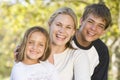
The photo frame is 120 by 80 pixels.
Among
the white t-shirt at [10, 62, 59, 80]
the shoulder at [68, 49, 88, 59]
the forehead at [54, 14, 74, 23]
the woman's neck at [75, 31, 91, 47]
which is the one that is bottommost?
the white t-shirt at [10, 62, 59, 80]

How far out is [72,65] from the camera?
3.43 m

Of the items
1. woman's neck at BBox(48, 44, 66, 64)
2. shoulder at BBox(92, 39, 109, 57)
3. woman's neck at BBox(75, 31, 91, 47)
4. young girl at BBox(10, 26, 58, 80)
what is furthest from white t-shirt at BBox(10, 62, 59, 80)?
shoulder at BBox(92, 39, 109, 57)

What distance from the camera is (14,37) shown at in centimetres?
1858

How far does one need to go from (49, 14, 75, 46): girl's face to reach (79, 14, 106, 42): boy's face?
1.18 feet

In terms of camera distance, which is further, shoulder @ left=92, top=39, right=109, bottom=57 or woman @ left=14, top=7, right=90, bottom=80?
shoulder @ left=92, top=39, right=109, bottom=57

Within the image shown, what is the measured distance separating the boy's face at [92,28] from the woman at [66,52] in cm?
33

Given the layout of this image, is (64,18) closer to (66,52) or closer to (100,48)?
(66,52)

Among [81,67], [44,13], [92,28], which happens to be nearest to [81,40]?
[92,28]

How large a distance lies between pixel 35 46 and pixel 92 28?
0.68 metres

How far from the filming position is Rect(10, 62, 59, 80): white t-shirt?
126 inches

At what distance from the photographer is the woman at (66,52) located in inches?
133

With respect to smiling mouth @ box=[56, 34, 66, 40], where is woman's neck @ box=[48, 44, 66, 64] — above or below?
below

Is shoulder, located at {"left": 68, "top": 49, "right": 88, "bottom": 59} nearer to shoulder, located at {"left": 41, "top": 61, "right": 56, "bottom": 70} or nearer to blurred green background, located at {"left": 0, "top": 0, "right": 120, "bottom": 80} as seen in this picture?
shoulder, located at {"left": 41, "top": 61, "right": 56, "bottom": 70}

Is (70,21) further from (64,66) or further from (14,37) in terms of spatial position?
(14,37)
